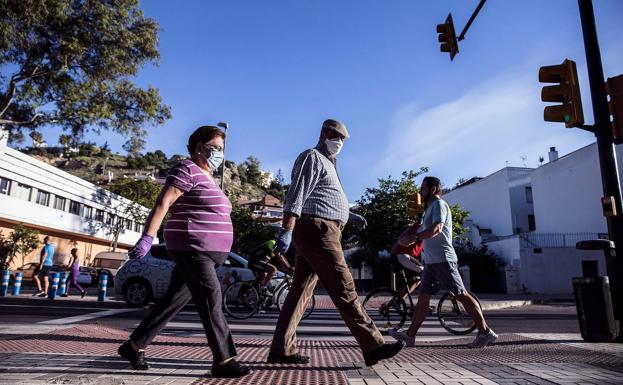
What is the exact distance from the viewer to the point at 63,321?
7633 mm

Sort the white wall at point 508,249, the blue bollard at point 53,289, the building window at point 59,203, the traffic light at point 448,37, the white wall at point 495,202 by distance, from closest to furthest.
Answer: the traffic light at point 448,37, the blue bollard at point 53,289, the white wall at point 508,249, the building window at point 59,203, the white wall at point 495,202

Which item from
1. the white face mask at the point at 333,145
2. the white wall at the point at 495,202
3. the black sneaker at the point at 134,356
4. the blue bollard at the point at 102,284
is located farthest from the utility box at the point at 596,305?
the white wall at the point at 495,202

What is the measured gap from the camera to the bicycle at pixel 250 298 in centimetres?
915

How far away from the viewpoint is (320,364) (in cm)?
380

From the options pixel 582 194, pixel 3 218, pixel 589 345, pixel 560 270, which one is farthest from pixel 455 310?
pixel 3 218

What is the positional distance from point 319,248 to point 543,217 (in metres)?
35.3

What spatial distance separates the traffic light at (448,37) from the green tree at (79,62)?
1565 cm

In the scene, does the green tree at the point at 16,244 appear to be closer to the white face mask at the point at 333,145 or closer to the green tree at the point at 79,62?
the green tree at the point at 79,62

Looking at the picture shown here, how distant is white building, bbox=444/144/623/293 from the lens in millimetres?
26953

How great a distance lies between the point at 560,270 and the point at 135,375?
94.3ft

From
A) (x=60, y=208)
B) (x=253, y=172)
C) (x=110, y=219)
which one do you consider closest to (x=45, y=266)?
(x=60, y=208)

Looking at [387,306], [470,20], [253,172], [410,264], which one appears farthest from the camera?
[253,172]

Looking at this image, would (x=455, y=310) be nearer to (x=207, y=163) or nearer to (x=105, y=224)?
(x=207, y=163)

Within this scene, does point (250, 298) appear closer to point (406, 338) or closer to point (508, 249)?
point (406, 338)
